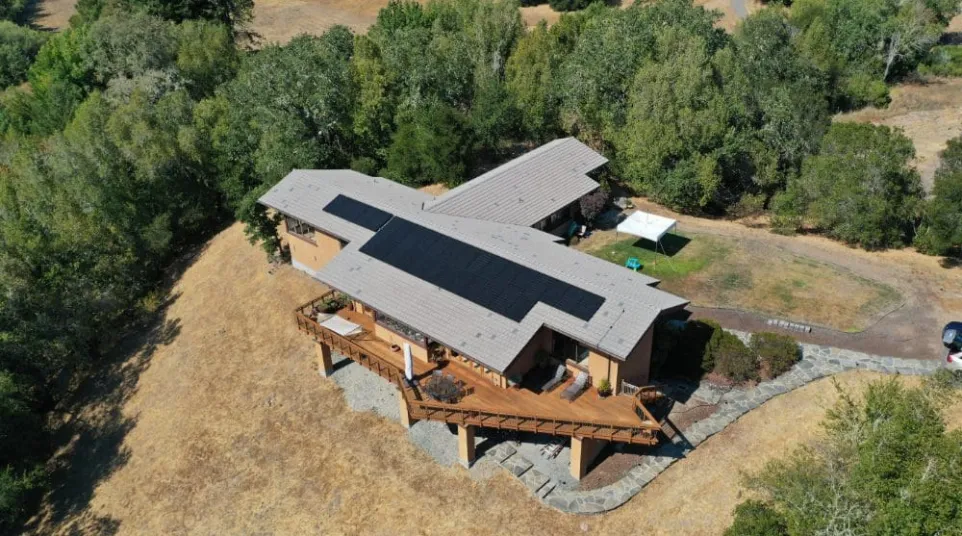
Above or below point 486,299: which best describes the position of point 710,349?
below

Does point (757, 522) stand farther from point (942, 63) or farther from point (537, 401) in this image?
point (942, 63)

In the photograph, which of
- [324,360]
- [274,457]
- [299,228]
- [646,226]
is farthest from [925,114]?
[274,457]

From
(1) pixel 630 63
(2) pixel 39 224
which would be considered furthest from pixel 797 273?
(2) pixel 39 224

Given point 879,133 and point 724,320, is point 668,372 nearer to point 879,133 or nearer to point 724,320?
point 724,320

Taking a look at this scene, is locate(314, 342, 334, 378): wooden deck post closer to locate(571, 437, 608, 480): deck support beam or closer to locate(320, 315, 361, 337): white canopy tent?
locate(320, 315, 361, 337): white canopy tent

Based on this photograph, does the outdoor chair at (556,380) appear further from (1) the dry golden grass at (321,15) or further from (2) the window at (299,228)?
(1) the dry golden grass at (321,15)

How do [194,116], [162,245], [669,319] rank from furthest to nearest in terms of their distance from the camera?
1. [194,116]
2. [162,245]
3. [669,319]
